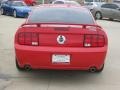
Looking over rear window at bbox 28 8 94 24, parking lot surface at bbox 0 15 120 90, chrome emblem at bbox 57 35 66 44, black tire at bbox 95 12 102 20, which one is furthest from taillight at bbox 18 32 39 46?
black tire at bbox 95 12 102 20

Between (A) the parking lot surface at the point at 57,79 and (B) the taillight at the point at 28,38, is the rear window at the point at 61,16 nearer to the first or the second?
(B) the taillight at the point at 28,38

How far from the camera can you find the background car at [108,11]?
29948 mm

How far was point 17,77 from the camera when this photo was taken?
798 cm

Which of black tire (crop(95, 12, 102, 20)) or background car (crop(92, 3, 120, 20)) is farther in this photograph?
black tire (crop(95, 12, 102, 20))

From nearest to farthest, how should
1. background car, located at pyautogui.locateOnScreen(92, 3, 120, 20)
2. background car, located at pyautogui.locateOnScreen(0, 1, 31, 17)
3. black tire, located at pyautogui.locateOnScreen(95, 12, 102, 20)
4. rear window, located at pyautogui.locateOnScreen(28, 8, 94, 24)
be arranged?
rear window, located at pyautogui.locateOnScreen(28, 8, 94, 24) → background car, located at pyautogui.locateOnScreen(0, 1, 31, 17) → background car, located at pyautogui.locateOnScreen(92, 3, 120, 20) → black tire, located at pyautogui.locateOnScreen(95, 12, 102, 20)

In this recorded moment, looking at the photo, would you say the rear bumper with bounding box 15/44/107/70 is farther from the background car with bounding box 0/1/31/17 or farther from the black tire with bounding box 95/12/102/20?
the black tire with bounding box 95/12/102/20

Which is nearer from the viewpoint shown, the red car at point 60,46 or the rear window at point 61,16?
the red car at point 60,46

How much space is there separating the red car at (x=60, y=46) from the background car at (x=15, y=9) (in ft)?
72.1

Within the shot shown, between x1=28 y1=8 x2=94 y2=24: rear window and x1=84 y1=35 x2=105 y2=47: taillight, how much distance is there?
715mm

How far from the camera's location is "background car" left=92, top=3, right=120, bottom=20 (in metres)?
29.9

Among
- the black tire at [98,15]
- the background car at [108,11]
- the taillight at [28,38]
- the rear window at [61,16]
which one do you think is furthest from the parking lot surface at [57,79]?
the black tire at [98,15]

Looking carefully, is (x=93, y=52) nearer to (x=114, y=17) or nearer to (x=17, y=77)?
(x=17, y=77)

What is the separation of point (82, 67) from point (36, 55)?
90cm

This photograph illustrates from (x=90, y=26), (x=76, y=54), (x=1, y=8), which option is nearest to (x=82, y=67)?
(x=76, y=54)
